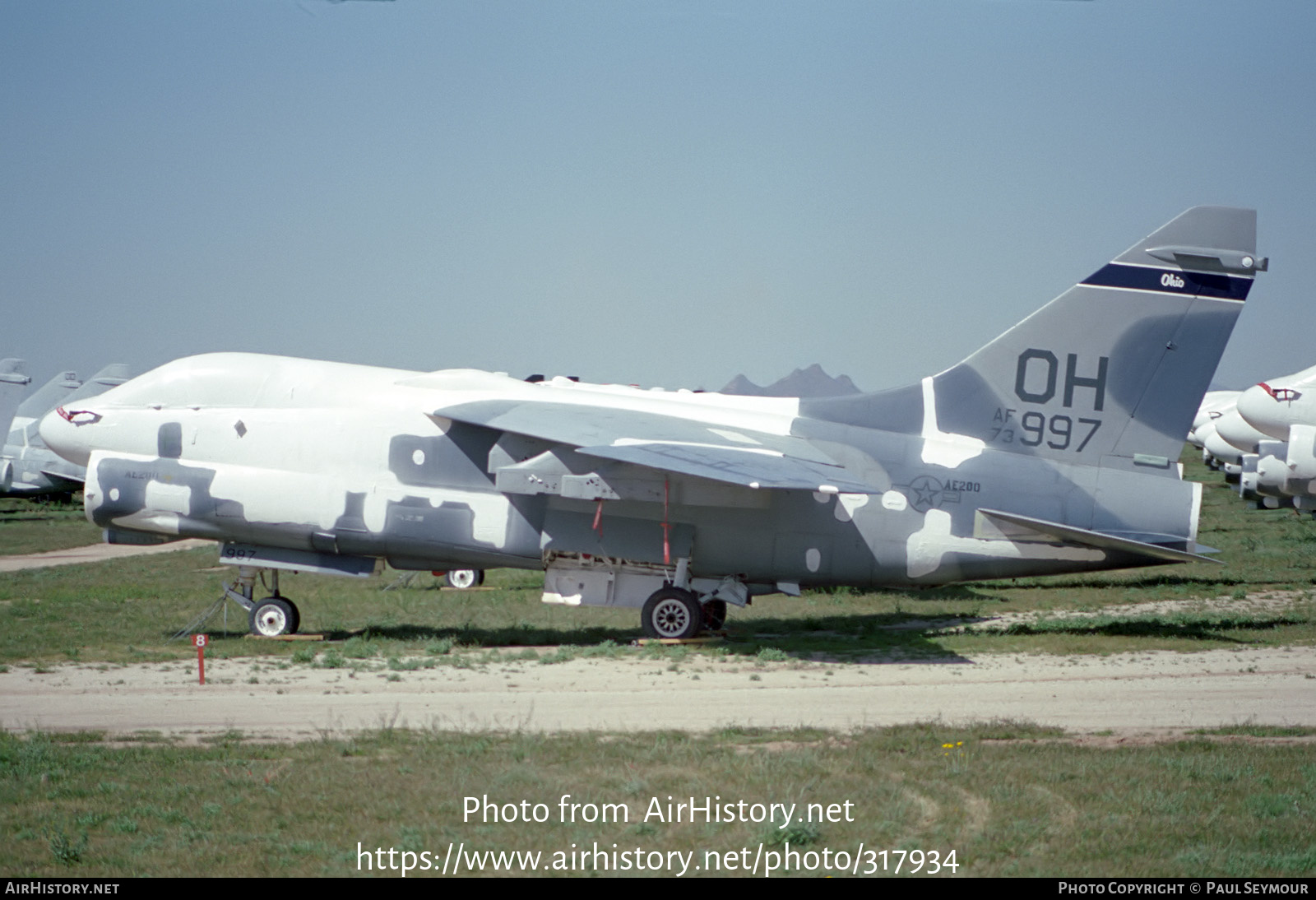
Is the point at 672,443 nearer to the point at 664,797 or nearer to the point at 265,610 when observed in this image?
the point at 265,610

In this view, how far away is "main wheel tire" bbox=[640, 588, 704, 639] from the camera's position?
17.6m

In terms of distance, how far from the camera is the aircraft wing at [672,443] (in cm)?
Answer: 1509

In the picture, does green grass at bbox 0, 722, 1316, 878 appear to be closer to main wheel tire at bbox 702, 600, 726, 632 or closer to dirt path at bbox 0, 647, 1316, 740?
dirt path at bbox 0, 647, 1316, 740

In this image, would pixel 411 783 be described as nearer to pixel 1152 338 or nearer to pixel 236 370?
pixel 236 370

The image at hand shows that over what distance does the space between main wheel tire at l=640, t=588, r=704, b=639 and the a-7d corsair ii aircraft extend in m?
0.04

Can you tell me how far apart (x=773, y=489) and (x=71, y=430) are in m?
11.3

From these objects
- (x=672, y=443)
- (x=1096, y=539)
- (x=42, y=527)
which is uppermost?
(x=672, y=443)

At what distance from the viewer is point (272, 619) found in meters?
18.1

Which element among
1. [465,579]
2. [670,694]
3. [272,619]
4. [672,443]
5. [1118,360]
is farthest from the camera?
[465,579]

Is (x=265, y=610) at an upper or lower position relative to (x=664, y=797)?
lower

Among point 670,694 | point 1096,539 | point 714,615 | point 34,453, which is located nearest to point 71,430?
point 714,615

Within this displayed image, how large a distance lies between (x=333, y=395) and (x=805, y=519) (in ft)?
Result: 25.3

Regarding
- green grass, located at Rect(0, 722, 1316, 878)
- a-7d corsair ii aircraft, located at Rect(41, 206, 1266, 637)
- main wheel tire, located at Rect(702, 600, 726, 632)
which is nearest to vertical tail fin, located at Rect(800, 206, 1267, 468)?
a-7d corsair ii aircraft, located at Rect(41, 206, 1266, 637)

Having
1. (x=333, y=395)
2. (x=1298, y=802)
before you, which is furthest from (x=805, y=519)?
(x=1298, y=802)
